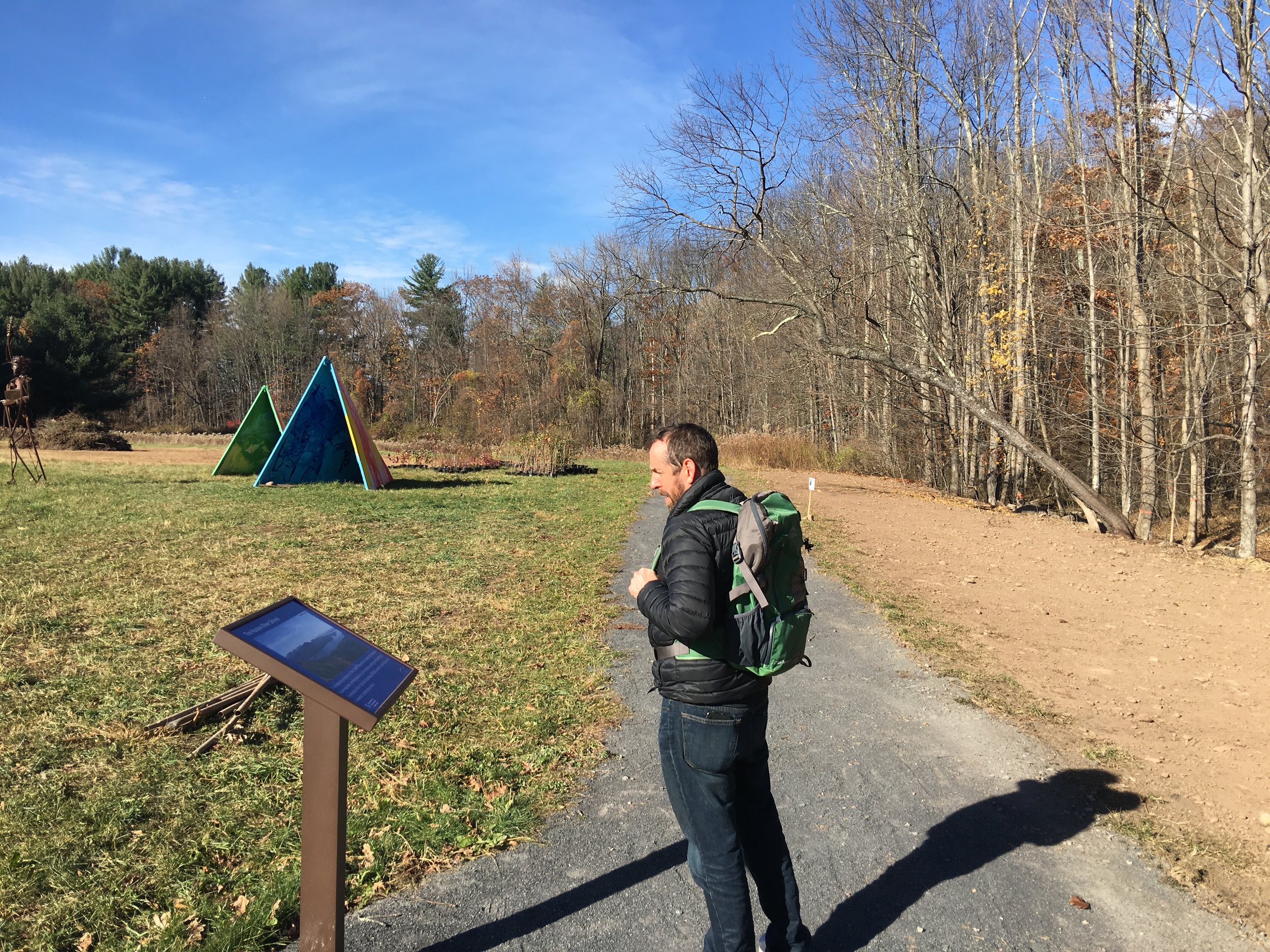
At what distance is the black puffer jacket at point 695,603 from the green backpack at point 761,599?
0.09 feet

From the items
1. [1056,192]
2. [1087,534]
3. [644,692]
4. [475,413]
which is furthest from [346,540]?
[475,413]

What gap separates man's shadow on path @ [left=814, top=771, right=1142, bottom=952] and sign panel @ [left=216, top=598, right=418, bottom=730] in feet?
5.82

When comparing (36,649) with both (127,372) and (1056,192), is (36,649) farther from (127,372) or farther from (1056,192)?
(127,372)

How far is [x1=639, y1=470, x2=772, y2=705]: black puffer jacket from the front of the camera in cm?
232

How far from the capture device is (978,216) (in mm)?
18875

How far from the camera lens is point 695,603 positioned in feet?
7.57

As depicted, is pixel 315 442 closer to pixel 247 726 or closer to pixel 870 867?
pixel 247 726

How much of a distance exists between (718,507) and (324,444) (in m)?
16.7

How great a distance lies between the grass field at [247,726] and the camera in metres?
3.06

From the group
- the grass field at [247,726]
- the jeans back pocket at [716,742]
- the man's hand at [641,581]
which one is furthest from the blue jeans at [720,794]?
the grass field at [247,726]

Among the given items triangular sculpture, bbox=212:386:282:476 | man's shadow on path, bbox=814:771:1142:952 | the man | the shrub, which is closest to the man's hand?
the man

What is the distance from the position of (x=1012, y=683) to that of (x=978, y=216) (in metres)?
16.0

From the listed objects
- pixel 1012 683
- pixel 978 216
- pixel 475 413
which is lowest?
pixel 1012 683

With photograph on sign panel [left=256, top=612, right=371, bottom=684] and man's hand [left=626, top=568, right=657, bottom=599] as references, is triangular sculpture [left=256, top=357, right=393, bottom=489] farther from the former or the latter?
man's hand [left=626, top=568, right=657, bottom=599]
